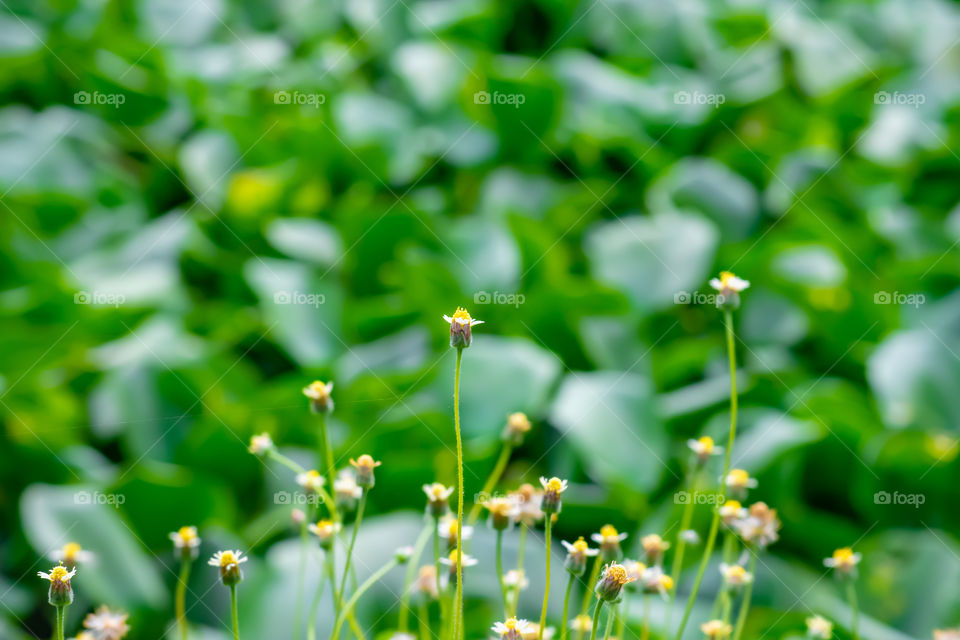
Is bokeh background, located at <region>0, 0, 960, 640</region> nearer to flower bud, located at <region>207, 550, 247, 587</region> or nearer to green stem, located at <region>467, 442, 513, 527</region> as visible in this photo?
green stem, located at <region>467, 442, 513, 527</region>

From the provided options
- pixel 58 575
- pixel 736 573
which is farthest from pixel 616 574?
pixel 58 575

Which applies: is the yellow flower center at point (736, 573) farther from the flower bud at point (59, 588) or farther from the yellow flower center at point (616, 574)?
the flower bud at point (59, 588)

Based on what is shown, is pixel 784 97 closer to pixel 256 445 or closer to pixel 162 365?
pixel 162 365

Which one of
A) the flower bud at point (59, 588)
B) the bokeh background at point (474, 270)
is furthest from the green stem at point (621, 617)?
the flower bud at point (59, 588)

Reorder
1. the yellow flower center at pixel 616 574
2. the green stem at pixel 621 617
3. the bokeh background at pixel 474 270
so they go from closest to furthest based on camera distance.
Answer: the yellow flower center at pixel 616 574, the green stem at pixel 621 617, the bokeh background at pixel 474 270

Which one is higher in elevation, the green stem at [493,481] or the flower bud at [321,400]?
the flower bud at [321,400]

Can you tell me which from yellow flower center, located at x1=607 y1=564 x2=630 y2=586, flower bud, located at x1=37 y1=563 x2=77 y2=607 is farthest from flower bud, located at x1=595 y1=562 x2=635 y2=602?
flower bud, located at x1=37 y1=563 x2=77 y2=607

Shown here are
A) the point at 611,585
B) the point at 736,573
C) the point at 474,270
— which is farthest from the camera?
the point at 474,270

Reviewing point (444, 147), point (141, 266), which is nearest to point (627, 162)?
point (444, 147)

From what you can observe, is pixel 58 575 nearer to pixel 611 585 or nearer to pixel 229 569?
pixel 229 569
